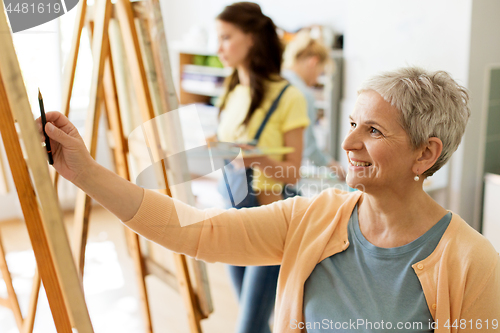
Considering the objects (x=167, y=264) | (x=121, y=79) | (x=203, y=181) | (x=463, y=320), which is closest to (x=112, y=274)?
(x=167, y=264)

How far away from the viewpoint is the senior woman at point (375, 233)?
0.82 meters

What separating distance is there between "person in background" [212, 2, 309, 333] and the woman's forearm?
2.15ft

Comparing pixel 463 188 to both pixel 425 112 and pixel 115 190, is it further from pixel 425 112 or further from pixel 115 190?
pixel 115 190

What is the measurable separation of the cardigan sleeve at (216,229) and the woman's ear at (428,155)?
295 millimetres

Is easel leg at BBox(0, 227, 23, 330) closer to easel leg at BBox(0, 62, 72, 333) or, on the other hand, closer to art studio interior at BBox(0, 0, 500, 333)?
art studio interior at BBox(0, 0, 500, 333)

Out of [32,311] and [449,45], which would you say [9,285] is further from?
[449,45]

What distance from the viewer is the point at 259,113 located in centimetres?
153

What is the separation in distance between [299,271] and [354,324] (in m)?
0.16

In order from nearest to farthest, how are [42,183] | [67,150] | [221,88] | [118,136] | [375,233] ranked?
1. [42,183]
2. [67,150]
3. [375,233]
4. [118,136]
5. [221,88]

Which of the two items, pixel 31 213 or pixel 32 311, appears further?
pixel 32 311

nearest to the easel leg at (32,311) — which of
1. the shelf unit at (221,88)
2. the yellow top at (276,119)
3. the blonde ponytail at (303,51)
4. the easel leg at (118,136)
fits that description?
the easel leg at (118,136)

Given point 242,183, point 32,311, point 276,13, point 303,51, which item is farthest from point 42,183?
point 276,13

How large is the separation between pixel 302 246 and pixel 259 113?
0.68m

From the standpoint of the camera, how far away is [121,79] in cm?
123
